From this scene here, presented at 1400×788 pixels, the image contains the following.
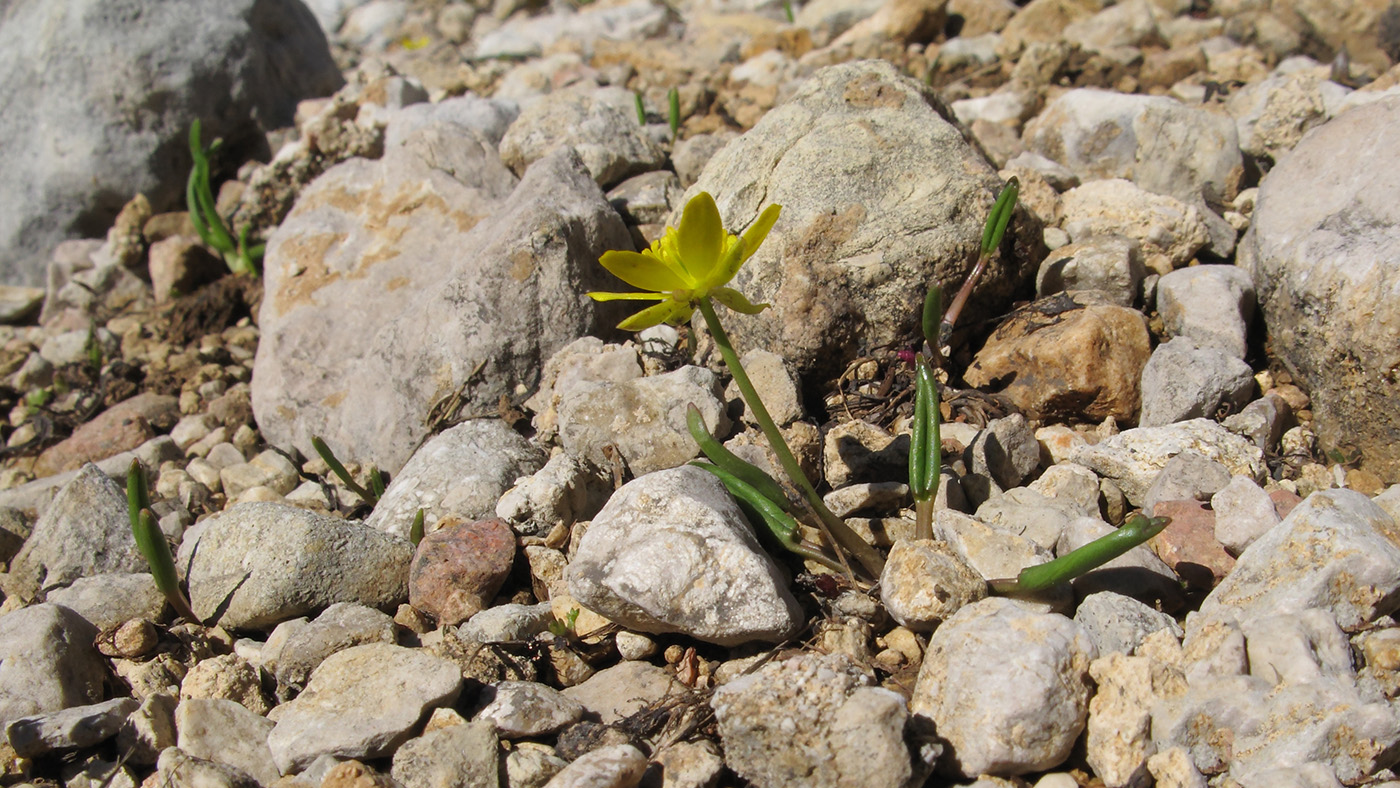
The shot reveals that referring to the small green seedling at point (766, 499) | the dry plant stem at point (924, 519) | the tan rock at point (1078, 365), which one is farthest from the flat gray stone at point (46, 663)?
the tan rock at point (1078, 365)

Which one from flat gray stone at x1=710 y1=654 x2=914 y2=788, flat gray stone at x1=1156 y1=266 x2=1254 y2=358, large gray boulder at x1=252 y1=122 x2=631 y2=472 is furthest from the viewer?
large gray boulder at x1=252 y1=122 x2=631 y2=472

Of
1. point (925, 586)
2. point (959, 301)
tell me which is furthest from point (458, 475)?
point (959, 301)

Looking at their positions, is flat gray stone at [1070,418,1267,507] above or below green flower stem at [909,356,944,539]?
below

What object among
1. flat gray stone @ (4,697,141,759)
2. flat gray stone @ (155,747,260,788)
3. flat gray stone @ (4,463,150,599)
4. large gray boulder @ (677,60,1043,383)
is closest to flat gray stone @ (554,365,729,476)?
large gray boulder @ (677,60,1043,383)

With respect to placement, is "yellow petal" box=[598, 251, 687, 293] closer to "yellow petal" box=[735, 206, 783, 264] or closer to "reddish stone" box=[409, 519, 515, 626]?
"yellow petal" box=[735, 206, 783, 264]

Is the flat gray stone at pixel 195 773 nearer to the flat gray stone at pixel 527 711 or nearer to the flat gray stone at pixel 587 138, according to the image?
the flat gray stone at pixel 527 711

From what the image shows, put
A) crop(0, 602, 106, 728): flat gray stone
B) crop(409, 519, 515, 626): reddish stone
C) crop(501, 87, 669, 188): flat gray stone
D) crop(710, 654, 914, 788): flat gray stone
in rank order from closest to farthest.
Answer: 1. crop(710, 654, 914, 788): flat gray stone
2. crop(0, 602, 106, 728): flat gray stone
3. crop(409, 519, 515, 626): reddish stone
4. crop(501, 87, 669, 188): flat gray stone

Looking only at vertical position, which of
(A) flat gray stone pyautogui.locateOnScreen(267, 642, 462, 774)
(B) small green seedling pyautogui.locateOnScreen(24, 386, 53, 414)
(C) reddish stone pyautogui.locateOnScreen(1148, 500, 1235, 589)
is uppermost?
(A) flat gray stone pyautogui.locateOnScreen(267, 642, 462, 774)
